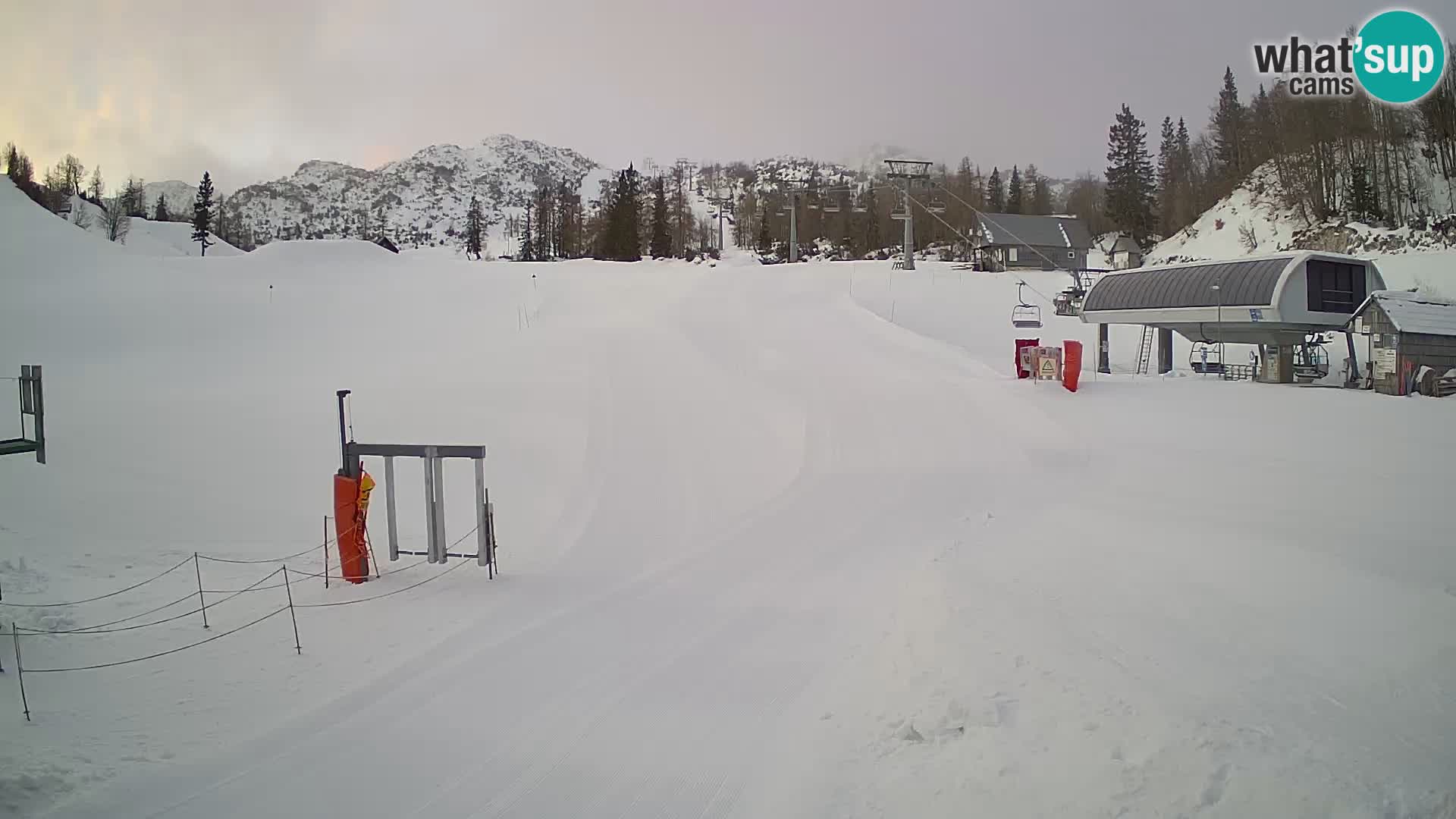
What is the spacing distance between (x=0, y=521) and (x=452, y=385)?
41.6 feet

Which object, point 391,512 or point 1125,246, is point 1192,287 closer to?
point 391,512

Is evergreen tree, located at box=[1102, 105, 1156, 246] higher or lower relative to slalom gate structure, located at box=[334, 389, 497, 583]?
higher

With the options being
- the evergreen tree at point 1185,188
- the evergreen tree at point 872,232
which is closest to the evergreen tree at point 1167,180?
the evergreen tree at point 1185,188

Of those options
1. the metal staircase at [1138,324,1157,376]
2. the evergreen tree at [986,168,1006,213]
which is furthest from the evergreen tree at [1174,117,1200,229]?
the metal staircase at [1138,324,1157,376]

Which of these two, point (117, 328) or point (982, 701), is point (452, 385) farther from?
point (982, 701)

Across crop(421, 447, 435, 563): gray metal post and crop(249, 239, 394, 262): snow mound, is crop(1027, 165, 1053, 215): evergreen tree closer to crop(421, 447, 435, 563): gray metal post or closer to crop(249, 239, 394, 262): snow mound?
crop(249, 239, 394, 262): snow mound

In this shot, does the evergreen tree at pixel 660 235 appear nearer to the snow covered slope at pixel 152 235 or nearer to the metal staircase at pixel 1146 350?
the snow covered slope at pixel 152 235

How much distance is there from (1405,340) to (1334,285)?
14.5 ft

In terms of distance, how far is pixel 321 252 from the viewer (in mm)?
54750

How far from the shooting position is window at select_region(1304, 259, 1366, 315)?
76.2 feet

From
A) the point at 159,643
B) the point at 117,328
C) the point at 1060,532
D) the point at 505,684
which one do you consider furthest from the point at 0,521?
the point at 117,328

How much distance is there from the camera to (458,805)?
584cm

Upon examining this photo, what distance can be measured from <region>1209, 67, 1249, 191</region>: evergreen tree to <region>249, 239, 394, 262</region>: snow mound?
194 ft

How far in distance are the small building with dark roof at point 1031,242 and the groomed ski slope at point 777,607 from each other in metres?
38.8
